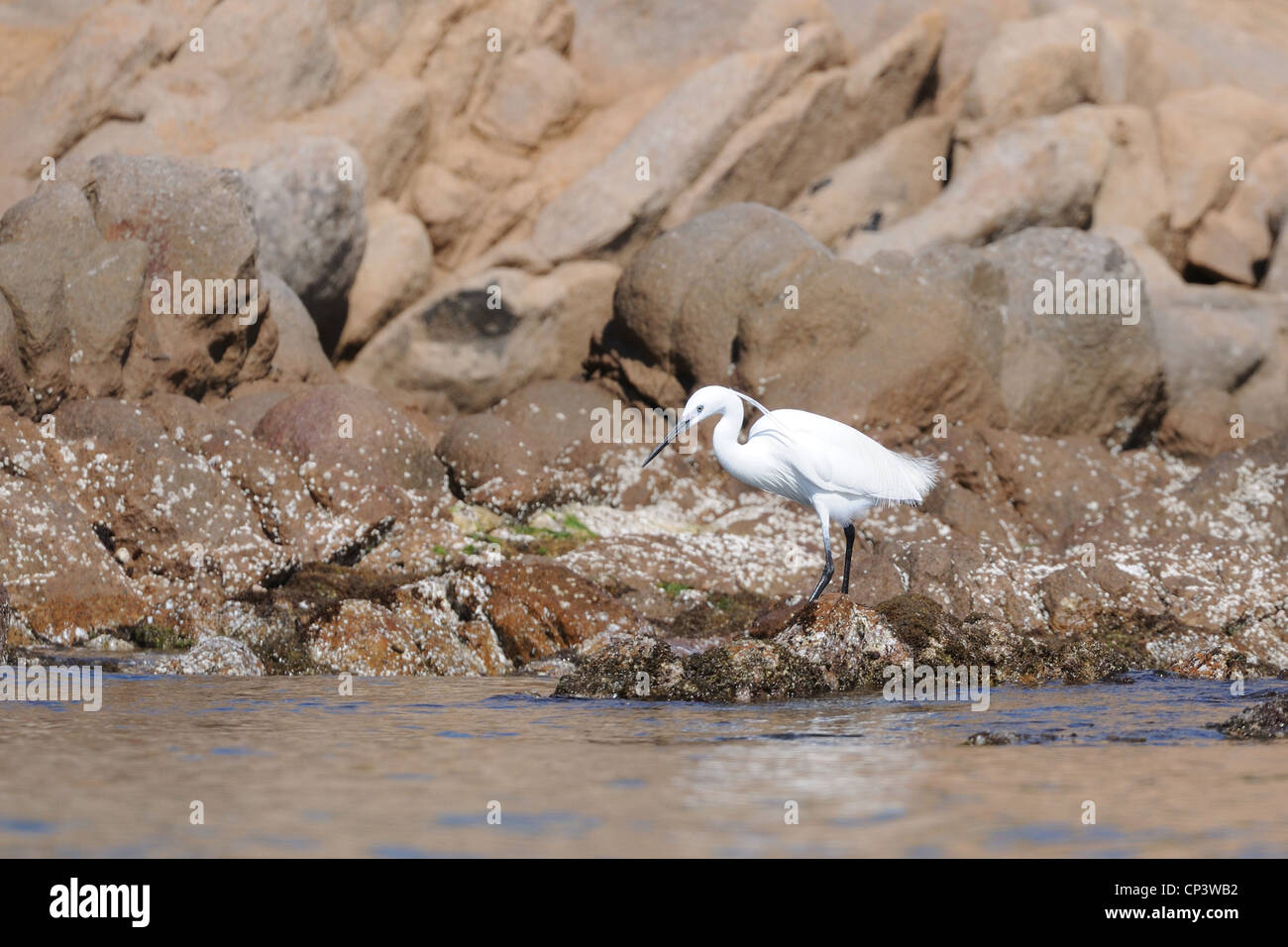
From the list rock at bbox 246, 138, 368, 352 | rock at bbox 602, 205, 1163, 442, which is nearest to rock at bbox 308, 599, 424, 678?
Answer: rock at bbox 602, 205, 1163, 442

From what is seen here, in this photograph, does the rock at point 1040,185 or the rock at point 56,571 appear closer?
the rock at point 56,571

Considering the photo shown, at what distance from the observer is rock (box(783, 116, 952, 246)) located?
23547 millimetres

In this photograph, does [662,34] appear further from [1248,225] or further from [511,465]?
[511,465]

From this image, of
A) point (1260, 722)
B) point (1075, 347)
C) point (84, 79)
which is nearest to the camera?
point (1260, 722)

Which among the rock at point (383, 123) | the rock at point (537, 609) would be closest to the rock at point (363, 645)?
the rock at point (537, 609)

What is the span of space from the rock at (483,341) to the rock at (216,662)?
33.9 ft

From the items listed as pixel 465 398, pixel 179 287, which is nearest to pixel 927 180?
pixel 465 398

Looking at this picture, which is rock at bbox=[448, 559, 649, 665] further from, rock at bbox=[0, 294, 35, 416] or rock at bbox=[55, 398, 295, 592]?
rock at bbox=[0, 294, 35, 416]

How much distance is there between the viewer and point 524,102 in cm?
2448

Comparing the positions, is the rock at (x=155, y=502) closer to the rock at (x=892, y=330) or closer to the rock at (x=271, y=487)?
the rock at (x=271, y=487)

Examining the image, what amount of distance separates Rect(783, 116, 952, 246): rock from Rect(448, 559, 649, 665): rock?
471 inches

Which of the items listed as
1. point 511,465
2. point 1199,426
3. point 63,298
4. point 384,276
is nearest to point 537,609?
point 511,465

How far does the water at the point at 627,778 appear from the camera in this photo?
570 centimetres

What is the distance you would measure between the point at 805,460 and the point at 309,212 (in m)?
11.5
